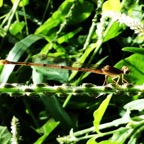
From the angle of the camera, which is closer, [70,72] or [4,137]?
[4,137]

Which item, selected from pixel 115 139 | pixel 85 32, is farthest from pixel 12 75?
pixel 115 139

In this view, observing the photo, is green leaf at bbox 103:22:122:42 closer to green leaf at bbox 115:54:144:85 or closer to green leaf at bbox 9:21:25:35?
green leaf at bbox 115:54:144:85

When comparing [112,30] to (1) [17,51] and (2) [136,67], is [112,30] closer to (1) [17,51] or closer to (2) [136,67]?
(2) [136,67]

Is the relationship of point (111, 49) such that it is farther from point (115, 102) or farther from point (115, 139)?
point (115, 139)

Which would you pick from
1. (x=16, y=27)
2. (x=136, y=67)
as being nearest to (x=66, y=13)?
(x=16, y=27)

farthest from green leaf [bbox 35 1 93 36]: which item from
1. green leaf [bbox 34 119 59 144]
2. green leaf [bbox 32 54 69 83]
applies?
green leaf [bbox 34 119 59 144]

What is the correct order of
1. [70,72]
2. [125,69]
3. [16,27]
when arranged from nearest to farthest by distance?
[125,69] < [70,72] < [16,27]

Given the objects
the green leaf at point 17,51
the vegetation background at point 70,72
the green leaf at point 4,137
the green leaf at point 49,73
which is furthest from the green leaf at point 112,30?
the green leaf at point 4,137

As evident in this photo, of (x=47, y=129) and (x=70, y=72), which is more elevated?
(x=70, y=72)
